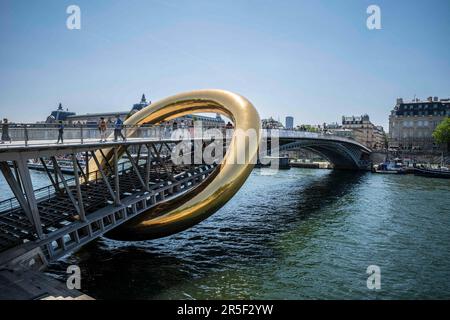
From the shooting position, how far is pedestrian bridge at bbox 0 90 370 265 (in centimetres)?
1234

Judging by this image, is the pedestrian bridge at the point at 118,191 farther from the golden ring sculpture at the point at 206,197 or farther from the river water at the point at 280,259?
the river water at the point at 280,259

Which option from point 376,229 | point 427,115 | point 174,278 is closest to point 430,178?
point 376,229

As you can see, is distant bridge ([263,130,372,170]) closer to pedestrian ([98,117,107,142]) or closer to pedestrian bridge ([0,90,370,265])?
pedestrian bridge ([0,90,370,265])

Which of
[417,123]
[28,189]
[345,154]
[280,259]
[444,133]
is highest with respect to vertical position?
[417,123]

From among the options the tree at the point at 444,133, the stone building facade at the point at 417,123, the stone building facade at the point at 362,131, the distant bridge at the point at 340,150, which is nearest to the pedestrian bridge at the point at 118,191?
the distant bridge at the point at 340,150

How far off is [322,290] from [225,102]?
37.6 ft

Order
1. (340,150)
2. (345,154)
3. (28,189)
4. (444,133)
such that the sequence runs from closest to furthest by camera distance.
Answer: (28,189)
(340,150)
(345,154)
(444,133)

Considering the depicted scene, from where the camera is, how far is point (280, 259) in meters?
18.2

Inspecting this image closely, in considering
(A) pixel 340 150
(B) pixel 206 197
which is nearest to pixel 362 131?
(A) pixel 340 150

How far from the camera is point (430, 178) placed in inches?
2457

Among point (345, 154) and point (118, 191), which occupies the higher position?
point (345, 154)

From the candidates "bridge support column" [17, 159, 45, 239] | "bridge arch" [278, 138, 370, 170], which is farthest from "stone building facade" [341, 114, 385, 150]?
"bridge support column" [17, 159, 45, 239]

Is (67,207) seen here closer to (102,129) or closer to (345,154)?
(102,129)

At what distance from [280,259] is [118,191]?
852cm
